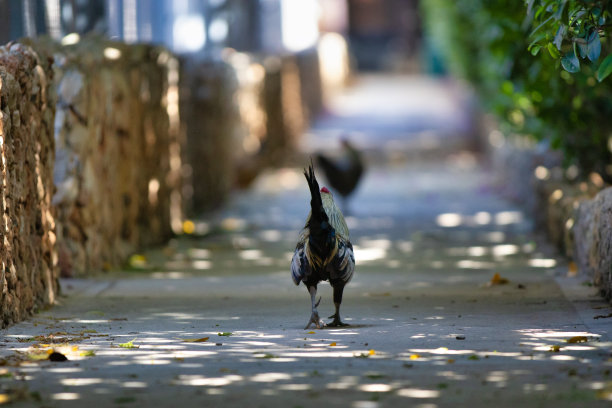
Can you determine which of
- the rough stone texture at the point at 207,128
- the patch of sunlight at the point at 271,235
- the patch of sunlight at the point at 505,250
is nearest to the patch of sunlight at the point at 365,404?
the patch of sunlight at the point at 505,250

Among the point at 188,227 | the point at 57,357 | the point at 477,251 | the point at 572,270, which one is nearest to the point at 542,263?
the point at 572,270

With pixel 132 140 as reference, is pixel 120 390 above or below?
below

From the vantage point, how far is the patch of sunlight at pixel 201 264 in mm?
11055

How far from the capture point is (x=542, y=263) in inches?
409

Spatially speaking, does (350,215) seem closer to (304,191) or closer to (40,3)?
(304,191)

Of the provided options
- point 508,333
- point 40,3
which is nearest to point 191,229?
point 40,3

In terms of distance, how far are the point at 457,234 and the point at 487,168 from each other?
25.9 feet

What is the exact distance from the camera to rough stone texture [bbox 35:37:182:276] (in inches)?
380

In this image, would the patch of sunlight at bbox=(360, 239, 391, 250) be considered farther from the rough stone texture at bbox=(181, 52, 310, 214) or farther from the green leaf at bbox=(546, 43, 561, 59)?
the green leaf at bbox=(546, 43, 561, 59)

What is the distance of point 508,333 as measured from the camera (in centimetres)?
667

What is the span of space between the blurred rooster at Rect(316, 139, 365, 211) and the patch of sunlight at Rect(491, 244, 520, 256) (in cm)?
344

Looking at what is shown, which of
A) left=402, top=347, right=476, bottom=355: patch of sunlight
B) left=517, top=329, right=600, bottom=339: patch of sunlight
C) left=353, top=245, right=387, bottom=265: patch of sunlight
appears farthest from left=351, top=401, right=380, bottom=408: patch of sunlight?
left=353, top=245, right=387, bottom=265: patch of sunlight

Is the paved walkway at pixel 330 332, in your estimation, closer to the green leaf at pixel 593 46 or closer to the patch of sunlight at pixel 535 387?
the patch of sunlight at pixel 535 387

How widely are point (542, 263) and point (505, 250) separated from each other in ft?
3.76
